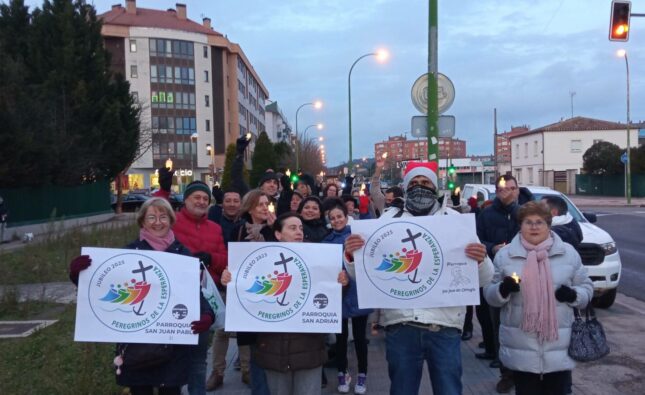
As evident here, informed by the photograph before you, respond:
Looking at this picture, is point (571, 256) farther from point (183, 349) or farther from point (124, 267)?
point (124, 267)

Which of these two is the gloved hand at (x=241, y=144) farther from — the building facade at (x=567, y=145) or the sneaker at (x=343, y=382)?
the building facade at (x=567, y=145)

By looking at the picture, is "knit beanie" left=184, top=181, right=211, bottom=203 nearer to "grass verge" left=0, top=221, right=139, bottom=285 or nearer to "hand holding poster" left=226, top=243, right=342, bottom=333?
"hand holding poster" left=226, top=243, right=342, bottom=333

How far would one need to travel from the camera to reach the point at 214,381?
605 cm

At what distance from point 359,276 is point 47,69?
112 ft

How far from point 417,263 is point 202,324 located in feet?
5.07

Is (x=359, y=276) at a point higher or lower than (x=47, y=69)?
lower

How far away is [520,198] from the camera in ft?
22.3

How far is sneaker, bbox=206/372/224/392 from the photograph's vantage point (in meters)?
6.00

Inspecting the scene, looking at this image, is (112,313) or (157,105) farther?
(157,105)

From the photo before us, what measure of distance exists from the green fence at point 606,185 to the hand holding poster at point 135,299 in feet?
186

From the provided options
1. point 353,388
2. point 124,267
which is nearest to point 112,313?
point 124,267

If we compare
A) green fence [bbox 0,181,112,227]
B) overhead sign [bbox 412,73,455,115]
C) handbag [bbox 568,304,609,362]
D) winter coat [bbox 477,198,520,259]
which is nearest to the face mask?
handbag [bbox 568,304,609,362]

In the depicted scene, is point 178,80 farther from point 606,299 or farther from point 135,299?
point 135,299

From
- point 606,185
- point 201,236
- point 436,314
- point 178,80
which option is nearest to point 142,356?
point 201,236
